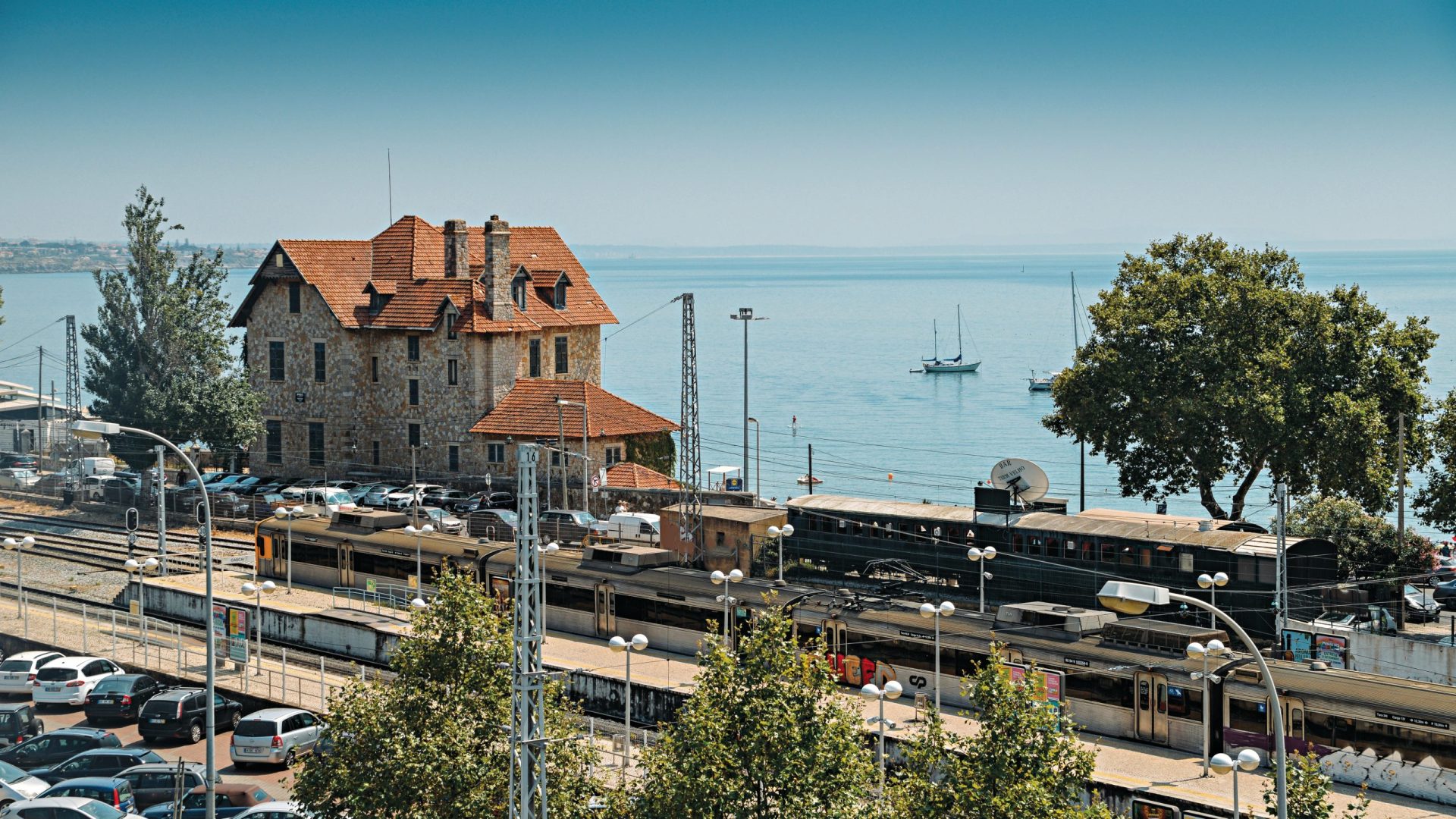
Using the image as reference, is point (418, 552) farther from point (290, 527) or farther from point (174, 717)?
point (174, 717)

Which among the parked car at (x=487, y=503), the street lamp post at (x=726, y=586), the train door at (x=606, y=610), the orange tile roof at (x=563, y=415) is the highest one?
the orange tile roof at (x=563, y=415)

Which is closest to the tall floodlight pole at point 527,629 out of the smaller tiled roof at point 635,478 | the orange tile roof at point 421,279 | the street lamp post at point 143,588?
the street lamp post at point 143,588

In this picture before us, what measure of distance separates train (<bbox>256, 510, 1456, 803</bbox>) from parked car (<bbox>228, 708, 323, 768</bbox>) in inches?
226

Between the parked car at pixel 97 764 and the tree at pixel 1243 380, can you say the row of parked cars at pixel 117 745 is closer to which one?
the parked car at pixel 97 764

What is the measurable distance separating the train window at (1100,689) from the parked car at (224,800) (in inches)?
745

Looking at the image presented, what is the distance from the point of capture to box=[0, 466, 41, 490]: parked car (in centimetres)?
7988

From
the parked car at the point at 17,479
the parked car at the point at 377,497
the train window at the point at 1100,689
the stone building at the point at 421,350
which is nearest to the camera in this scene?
the train window at the point at 1100,689

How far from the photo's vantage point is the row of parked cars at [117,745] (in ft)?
103

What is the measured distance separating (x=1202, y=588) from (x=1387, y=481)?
19748 millimetres

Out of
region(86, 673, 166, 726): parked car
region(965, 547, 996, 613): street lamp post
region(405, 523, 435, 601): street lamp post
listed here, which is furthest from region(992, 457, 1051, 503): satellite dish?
region(86, 673, 166, 726): parked car

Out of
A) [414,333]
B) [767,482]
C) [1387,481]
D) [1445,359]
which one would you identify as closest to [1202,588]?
[1387,481]

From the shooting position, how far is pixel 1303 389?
182 feet

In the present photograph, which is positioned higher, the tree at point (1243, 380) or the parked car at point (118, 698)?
the tree at point (1243, 380)

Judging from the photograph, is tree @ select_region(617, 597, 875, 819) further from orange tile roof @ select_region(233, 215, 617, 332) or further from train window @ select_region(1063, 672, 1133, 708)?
orange tile roof @ select_region(233, 215, 617, 332)
